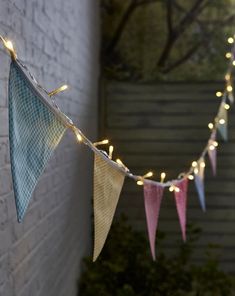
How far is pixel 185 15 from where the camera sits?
4148 mm

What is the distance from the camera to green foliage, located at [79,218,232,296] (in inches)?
123

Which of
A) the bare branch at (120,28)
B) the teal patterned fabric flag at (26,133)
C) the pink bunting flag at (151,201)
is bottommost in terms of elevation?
the pink bunting flag at (151,201)

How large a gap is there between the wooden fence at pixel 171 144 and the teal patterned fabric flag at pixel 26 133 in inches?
105

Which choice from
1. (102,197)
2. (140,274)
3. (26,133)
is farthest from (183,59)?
(26,133)

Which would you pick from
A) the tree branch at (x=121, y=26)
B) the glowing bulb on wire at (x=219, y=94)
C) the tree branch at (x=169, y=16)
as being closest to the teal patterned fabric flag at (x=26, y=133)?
the glowing bulb on wire at (x=219, y=94)

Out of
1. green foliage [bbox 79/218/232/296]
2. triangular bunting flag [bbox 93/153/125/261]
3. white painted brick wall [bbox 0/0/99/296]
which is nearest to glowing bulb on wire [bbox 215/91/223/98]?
white painted brick wall [bbox 0/0/99/296]

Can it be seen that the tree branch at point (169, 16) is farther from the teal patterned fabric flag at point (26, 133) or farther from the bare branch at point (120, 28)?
the teal patterned fabric flag at point (26, 133)

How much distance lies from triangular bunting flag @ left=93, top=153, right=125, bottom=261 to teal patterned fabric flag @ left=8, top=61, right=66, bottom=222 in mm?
236

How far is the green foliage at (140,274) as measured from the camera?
10.3 feet

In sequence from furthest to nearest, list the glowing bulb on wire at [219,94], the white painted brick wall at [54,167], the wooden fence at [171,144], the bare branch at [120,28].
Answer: the bare branch at [120,28], the wooden fence at [171,144], the glowing bulb on wire at [219,94], the white painted brick wall at [54,167]

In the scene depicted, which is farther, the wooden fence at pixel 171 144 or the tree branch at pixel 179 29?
the tree branch at pixel 179 29

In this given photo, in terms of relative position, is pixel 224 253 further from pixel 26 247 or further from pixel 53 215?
pixel 26 247

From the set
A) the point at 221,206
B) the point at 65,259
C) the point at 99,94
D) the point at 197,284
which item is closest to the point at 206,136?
the point at 221,206

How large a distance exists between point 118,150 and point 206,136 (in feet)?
2.03
